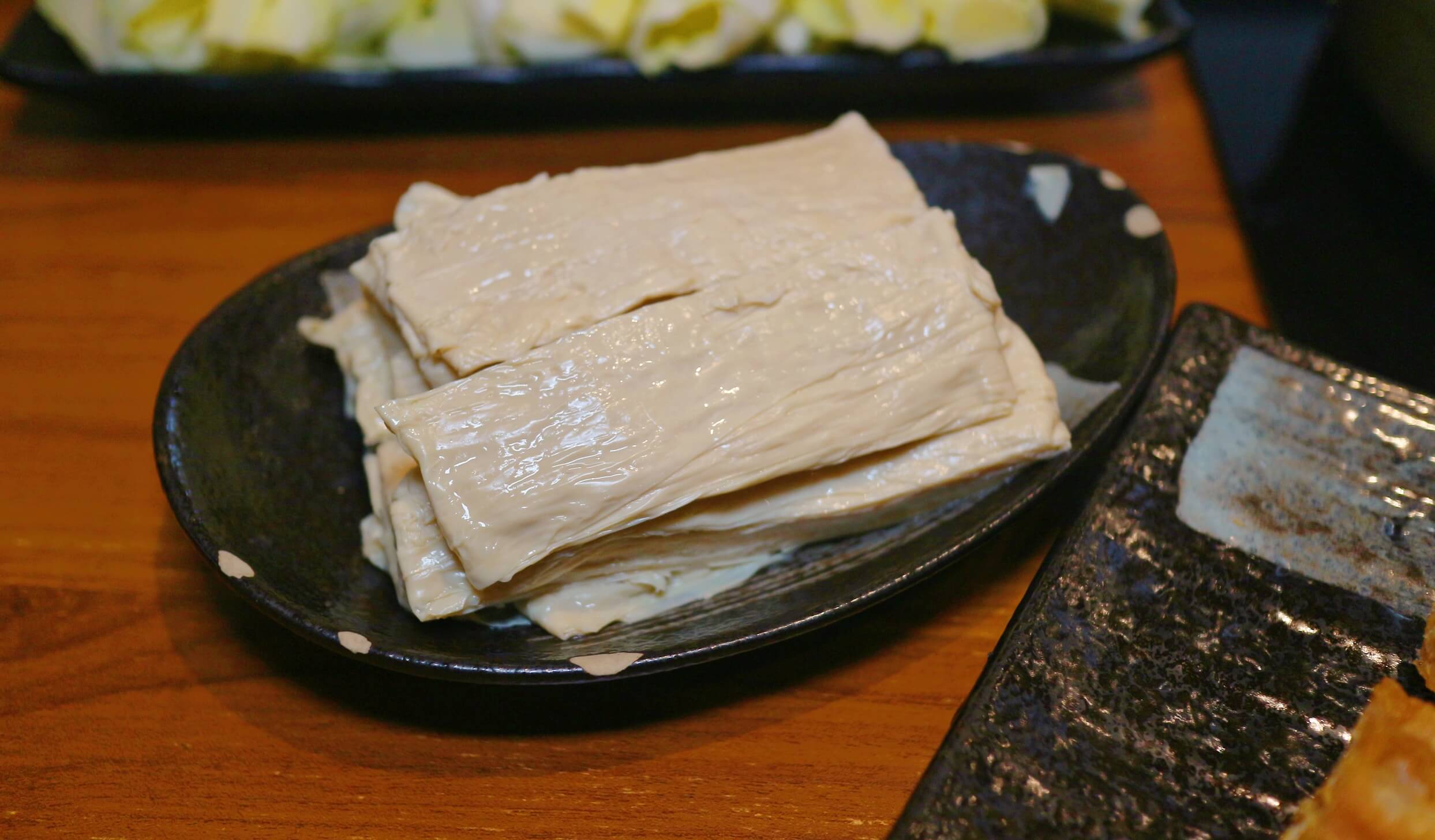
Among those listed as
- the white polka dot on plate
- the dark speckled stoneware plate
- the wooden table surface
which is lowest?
the wooden table surface

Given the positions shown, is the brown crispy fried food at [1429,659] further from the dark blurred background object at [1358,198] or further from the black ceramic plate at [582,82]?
the black ceramic plate at [582,82]

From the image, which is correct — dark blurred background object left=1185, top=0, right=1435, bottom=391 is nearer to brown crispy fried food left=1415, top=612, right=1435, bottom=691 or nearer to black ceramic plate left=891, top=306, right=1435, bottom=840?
black ceramic plate left=891, top=306, right=1435, bottom=840

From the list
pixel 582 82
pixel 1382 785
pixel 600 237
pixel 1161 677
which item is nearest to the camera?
pixel 1382 785

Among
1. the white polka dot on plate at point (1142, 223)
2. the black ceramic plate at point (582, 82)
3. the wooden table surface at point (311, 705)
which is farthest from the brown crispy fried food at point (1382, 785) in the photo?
the black ceramic plate at point (582, 82)

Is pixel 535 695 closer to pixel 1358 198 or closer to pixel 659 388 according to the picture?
pixel 659 388

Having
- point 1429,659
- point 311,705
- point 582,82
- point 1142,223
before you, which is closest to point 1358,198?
point 1142,223

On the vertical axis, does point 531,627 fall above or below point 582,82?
below

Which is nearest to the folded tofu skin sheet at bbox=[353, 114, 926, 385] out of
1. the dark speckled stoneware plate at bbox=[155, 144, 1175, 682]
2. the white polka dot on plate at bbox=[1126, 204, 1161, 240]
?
the dark speckled stoneware plate at bbox=[155, 144, 1175, 682]
